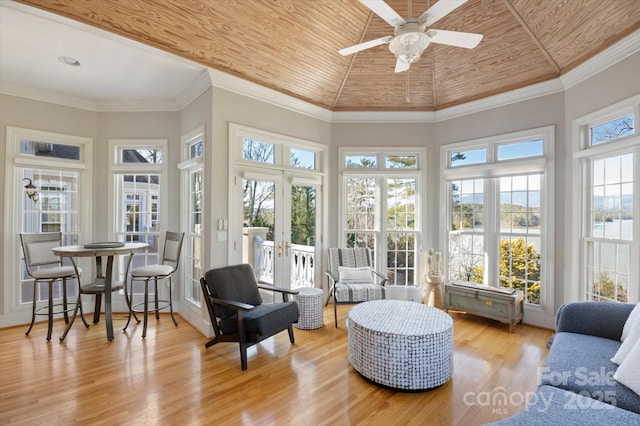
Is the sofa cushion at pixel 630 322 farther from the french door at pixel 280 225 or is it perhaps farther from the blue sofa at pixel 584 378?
the french door at pixel 280 225

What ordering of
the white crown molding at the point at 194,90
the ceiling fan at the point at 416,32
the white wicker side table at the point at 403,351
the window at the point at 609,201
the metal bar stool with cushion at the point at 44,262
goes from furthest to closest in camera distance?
the white crown molding at the point at 194,90
the metal bar stool with cushion at the point at 44,262
the window at the point at 609,201
the white wicker side table at the point at 403,351
the ceiling fan at the point at 416,32

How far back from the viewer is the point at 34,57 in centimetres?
323

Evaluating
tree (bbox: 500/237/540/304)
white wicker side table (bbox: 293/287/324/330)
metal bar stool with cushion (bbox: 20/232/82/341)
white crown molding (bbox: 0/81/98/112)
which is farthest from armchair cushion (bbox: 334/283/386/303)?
white crown molding (bbox: 0/81/98/112)

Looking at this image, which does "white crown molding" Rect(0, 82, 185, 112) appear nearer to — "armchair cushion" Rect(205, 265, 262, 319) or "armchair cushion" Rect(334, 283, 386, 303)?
"armchair cushion" Rect(205, 265, 262, 319)

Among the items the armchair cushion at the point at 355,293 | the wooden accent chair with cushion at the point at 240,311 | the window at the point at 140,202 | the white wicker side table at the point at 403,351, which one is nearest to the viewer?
the white wicker side table at the point at 403,351

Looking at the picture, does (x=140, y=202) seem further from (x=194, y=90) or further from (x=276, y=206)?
(x=276, y=206)

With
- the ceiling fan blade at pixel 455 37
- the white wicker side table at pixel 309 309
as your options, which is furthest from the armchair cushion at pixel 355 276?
the ceiling fan blade at pixel 455 37

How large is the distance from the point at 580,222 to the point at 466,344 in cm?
202

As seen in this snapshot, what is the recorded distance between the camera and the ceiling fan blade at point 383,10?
203 cm

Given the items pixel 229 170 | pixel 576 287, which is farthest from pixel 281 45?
pixel 576 287

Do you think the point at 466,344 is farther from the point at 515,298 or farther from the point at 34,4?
the point at 34,4

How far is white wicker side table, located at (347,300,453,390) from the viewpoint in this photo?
2422 millimetres

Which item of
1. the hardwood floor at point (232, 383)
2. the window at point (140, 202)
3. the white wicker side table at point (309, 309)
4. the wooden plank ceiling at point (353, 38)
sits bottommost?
the hardwood floor at point (232, 383)

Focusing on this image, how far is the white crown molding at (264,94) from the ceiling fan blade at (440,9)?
235cm
